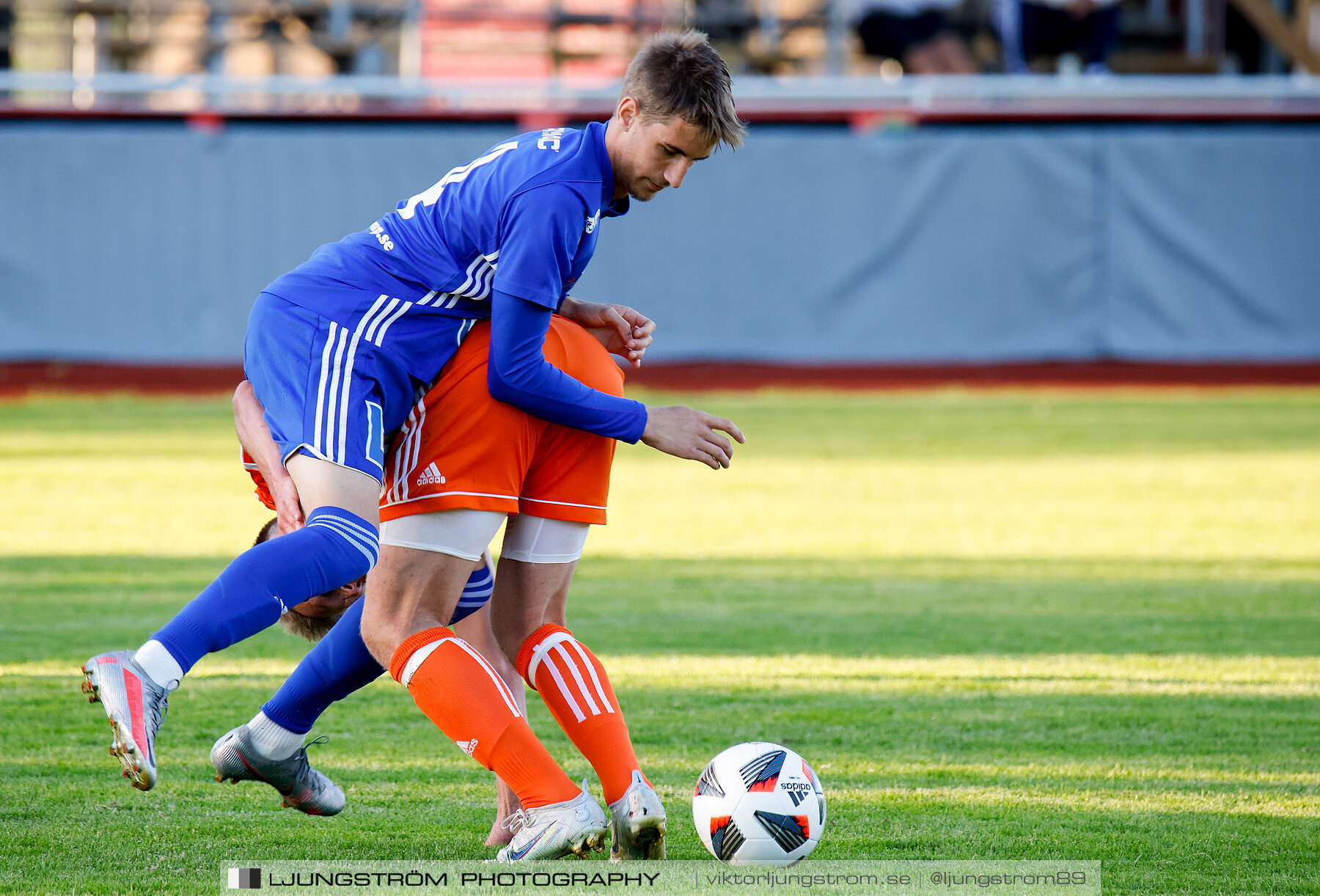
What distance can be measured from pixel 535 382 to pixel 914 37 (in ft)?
56.3

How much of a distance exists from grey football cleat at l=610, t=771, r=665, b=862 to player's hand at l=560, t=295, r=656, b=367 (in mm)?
1114

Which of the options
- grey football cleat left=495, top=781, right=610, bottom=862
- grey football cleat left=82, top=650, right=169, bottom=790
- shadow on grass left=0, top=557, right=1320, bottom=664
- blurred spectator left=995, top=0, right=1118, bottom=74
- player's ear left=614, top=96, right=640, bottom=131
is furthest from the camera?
blurred spectator left=995, top=0, right=1118, bottom=74

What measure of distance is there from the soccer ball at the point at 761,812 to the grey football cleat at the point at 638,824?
174 mm

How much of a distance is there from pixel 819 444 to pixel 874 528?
399 centimetres

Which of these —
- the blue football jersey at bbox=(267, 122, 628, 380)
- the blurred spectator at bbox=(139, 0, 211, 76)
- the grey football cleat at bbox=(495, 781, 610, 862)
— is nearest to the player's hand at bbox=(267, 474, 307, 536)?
the blue football jersey at bbox=(267, 122, 628, 380)

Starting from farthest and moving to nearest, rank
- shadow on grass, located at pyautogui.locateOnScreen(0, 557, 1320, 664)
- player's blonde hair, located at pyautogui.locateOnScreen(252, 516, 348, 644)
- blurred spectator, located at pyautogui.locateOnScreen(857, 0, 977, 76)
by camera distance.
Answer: blurred spectator, located at pyautogui.locateOnScreen(857, 0, 977, 76), shadow on grass, located at pyautogui.locateOnScreen(0, 557, 1320, 664), player's blonde hair, located at pyautogui.locateOnScreen(252, 516, 348, 644)

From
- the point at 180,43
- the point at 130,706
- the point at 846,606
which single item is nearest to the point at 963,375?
the point at 180,43

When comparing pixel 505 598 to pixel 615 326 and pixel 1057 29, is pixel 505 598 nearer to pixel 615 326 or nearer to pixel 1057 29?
pixel 615 326

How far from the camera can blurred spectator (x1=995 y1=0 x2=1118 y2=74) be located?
18.1 meters

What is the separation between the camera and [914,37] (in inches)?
747

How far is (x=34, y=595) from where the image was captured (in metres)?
6.26

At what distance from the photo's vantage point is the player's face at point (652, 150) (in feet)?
10.3

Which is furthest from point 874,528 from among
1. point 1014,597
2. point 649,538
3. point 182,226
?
point 182,226

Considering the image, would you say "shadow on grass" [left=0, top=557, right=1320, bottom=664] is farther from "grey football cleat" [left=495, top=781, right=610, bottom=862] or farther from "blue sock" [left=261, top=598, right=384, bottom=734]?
"grey football cleat" [left=495, top=781, right=610, bottom=862]
